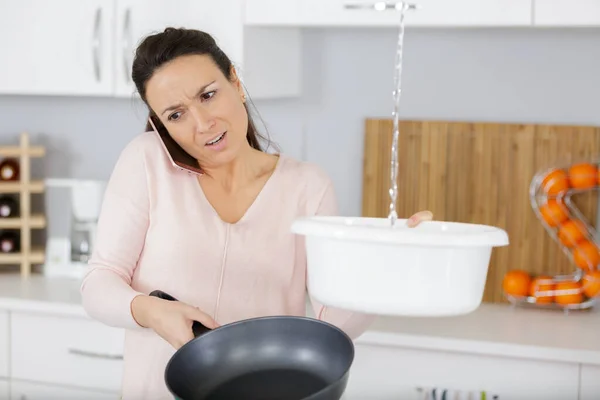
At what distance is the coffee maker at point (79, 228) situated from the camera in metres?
2.76

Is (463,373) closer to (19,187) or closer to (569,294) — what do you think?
(569,294)

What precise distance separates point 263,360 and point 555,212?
53.5 inches

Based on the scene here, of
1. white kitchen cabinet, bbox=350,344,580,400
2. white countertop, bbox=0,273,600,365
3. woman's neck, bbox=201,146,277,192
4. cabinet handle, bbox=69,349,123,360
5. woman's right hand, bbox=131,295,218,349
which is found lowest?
Answer: cabinet handle, bbox=69,349,123,360

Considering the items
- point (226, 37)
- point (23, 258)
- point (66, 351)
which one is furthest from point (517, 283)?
point (23, 258)

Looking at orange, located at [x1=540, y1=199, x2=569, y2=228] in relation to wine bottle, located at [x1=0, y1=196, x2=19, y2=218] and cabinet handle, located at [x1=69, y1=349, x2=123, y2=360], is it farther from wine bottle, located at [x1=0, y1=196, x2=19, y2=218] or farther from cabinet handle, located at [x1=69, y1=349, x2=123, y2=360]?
wine bottle, located at [x1=0, y1=196, x2=19, y2=218]

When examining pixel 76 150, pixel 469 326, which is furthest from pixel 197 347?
pixel 76 150

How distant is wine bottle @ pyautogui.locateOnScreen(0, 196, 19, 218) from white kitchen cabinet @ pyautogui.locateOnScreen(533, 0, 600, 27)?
1.60m

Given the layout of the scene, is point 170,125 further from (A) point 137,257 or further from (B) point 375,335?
(B) point 375,335

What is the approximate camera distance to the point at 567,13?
2104mm

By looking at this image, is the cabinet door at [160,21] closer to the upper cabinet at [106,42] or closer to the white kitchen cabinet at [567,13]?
the upper cabinet at [106,42]

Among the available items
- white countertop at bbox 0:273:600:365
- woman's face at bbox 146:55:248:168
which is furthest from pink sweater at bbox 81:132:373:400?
white countertop at bbox 0:273:600:365

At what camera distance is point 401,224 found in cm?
126

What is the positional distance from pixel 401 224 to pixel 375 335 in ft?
3.14

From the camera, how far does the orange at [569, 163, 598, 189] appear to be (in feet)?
7.82
